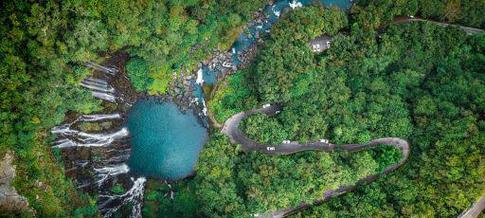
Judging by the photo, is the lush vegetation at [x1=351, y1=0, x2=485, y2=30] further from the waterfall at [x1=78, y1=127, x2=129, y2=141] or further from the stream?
the waterfall at [x1=78, y1=127, x2=129, y2=141]

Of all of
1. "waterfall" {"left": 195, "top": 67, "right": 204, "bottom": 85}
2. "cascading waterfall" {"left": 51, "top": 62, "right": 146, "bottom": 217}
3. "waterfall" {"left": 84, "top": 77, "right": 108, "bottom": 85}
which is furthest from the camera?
"waterfall" {"left": 195, "top": 67, "right": 204, "bottom": 85}

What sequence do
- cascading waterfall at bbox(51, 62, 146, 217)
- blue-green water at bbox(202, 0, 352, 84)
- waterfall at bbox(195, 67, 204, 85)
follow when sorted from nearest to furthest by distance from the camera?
1. cascading waterfall at bbox(51, 62, 146, 217)
2. waterfall at bbox(195, 67, 204, 85)
3. blue-green water at bbox(202, 0, 352, 84)

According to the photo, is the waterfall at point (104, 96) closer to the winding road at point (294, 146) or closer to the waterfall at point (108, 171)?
the waterfall at point (108, 171)

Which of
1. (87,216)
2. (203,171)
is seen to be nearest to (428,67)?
(203,171)

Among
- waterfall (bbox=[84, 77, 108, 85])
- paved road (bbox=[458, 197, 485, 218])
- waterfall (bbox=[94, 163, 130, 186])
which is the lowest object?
paved road (bbox=[458, 197, 485, 218])

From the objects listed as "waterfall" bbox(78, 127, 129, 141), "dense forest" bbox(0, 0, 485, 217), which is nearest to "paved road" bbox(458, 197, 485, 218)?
"dense forest" bbox(0, 0, 485, 217)

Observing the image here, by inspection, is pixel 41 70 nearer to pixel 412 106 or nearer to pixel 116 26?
pixel 116 26

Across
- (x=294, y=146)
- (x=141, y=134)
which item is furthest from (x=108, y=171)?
(x=294, y=146)

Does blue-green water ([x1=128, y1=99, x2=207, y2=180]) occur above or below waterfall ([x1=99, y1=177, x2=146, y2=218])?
above

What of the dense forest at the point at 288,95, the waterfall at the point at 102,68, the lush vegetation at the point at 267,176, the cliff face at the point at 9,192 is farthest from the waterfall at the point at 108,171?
the waterfall at the point at 102,68
